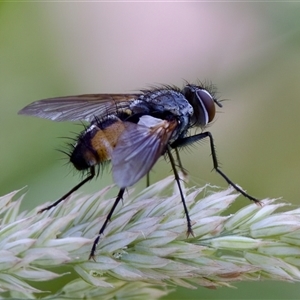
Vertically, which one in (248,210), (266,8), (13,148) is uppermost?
(266,8)

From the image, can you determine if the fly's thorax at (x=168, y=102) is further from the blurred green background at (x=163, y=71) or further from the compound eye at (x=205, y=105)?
the blurred green background at (x=163, y=71)

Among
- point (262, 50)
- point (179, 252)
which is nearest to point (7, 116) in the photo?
point (262, 50)

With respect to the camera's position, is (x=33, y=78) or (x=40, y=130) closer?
(x=40, y=130)

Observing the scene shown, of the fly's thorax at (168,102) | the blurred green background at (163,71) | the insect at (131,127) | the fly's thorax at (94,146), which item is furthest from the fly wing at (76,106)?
the blurred green background at (163,71)

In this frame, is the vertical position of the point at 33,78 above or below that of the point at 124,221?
above

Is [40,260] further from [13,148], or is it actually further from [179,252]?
[13,148]

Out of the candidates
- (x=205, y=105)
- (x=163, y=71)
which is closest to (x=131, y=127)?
(x=205, y=105)

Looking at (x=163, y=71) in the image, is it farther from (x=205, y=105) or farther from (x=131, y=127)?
(x=131, y=127)

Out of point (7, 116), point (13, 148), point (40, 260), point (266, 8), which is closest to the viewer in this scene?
point (40, 260)
